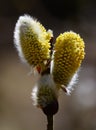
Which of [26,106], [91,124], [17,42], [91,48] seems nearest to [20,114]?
[26,106]

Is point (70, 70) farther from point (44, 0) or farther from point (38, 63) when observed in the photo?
point (44, 0)

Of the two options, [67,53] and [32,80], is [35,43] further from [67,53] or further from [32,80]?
[32,80]

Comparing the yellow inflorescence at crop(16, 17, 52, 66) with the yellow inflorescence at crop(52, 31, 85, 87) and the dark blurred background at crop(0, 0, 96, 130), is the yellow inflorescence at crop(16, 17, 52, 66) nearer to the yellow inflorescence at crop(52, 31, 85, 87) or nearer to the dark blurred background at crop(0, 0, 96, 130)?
the yellow inflorescence at crop(52, 31, 85, 87)

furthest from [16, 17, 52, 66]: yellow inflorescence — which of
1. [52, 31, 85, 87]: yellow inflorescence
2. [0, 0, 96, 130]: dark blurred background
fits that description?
[0, 0, 96, 130]: dark blurred background

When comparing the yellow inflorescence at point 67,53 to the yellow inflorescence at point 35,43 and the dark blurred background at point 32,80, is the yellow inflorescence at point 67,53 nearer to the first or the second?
the yellow inflorescence at point 35,43

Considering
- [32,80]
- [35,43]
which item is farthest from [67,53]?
[32,80]

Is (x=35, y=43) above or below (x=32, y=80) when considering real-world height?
below

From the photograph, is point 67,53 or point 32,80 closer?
point 67,53
